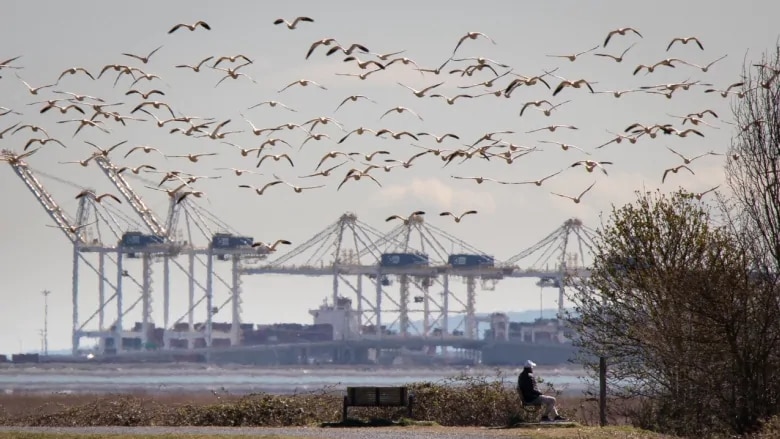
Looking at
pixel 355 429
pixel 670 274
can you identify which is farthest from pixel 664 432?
pixel 355 429

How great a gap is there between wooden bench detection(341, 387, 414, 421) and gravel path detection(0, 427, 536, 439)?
964 mm

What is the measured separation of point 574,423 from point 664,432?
2484 mm

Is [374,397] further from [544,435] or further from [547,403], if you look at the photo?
[544,435]

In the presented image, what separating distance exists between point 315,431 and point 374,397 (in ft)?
7.60

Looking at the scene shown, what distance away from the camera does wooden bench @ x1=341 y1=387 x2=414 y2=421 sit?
1455 inches

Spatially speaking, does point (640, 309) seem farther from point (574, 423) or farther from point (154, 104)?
point (154, 104)

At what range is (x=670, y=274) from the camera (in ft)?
123

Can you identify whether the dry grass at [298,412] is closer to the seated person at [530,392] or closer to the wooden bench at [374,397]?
the wooden bench at [374,397]

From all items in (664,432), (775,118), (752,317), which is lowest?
(664,432)

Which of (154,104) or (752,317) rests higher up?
(154,104)

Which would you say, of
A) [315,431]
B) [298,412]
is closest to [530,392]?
[315,431]

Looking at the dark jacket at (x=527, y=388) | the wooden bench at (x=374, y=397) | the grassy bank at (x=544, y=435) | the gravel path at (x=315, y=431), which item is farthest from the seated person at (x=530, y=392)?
the wooden bench at (x=374, y=397)

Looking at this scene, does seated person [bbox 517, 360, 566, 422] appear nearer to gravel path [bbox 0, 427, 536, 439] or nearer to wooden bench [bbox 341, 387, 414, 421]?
gravel path [bbox 0, 427, 536, 439]

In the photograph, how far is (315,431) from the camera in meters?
35.2
